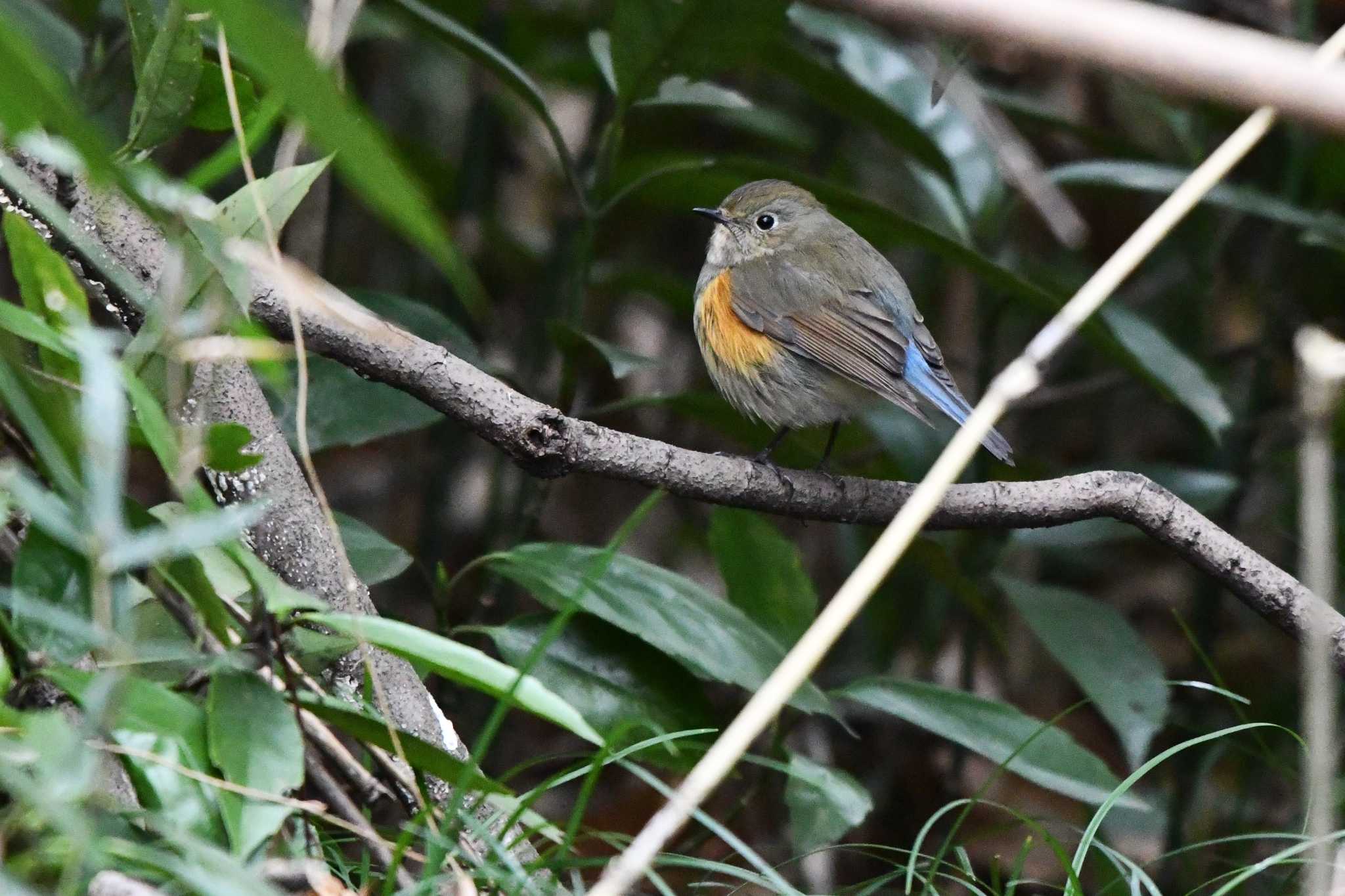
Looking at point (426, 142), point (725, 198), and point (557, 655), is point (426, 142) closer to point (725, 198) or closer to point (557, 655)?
point (725, 198)

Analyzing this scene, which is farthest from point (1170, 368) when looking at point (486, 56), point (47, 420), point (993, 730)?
point (47, 420)

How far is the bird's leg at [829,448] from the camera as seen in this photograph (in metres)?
3.14

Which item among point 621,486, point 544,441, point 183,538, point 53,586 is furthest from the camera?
point 621,486

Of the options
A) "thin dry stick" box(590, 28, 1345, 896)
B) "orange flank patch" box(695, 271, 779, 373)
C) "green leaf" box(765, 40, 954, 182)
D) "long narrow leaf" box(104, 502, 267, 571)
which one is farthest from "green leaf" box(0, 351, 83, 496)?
"green leaf" box(765, 40, 954, 182)

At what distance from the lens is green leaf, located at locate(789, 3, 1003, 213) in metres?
3.66

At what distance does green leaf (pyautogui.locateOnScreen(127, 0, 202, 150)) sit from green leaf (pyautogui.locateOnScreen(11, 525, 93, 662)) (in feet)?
2.19

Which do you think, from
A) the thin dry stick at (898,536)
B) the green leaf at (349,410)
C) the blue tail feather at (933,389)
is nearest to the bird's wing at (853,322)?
the blue tail feather at (933,389)

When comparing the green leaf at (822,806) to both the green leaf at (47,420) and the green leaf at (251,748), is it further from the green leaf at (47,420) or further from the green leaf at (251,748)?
the green leaf at (47,420)

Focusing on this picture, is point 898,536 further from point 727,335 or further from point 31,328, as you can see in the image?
point 727,335

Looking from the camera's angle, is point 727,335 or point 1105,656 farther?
point 727,335

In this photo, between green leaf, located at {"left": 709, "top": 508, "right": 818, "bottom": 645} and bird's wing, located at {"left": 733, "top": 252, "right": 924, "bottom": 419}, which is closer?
green leaf, located at {"left": 709, "top": 508, "right": 818, "bottom": 645}

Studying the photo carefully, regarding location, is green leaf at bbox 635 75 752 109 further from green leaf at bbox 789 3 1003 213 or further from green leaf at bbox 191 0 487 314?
green leaf at bbox 191 0 487 314

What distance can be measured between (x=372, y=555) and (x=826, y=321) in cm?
149

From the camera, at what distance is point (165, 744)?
146 cm
